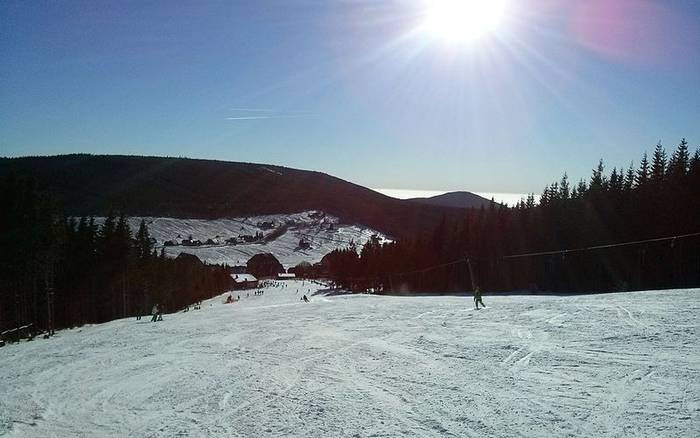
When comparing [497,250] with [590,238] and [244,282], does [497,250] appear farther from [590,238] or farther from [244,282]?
[244,282]

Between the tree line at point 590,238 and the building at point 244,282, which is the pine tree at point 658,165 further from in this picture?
the building at point 244,282

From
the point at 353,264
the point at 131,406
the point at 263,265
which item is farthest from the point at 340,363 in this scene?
the point at 263,265

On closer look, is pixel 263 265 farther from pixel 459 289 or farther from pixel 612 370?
pixel 612 370

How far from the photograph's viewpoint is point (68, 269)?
52438 millimetres

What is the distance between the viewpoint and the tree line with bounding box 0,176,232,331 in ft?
126

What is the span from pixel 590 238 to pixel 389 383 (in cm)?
5133

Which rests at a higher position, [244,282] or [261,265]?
[261,265]

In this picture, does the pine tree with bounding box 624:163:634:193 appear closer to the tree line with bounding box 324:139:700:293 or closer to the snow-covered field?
the tree line with bounding box 324:139:700:293

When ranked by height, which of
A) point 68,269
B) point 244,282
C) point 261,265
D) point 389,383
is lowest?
point 244,282

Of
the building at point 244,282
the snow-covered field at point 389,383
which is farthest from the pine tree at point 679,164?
the building at point 244,282

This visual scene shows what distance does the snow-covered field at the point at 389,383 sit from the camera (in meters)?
7.80

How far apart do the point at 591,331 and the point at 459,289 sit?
61484 mm

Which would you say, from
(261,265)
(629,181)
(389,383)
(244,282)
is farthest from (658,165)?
(261,265)

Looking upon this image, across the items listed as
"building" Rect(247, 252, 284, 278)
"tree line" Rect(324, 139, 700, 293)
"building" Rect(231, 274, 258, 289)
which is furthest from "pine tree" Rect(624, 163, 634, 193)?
"building" Rect(247, 252, 284, 278)
